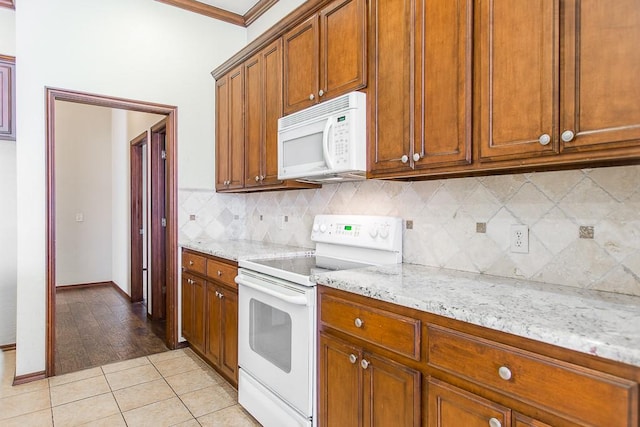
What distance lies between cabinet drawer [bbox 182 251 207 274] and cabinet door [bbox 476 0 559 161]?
2.19m

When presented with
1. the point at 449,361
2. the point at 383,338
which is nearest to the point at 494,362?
the point at 449,361

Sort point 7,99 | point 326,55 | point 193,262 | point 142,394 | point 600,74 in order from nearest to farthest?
point 600,74, point 326,55, point 142,394, point 7,99, point 193,262

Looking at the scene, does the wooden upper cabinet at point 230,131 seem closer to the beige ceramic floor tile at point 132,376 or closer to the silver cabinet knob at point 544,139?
the beige ceramic floor tile at point 132,376

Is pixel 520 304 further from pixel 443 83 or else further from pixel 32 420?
pixel 32 420

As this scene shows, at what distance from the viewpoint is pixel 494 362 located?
3.51 ft

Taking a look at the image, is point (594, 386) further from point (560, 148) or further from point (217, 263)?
point (217, 263)

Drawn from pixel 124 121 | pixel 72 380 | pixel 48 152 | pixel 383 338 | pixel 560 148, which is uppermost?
pixel 124 121

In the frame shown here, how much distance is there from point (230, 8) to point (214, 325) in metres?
2.84

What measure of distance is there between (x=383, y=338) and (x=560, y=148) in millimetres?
871

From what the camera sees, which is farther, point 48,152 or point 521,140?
point 48,152

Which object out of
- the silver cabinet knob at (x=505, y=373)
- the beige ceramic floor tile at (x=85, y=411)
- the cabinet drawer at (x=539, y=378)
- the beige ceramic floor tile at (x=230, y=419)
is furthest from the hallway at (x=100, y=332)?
the silver cabinet knob at (x=505, y=373)

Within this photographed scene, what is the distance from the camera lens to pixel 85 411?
231cm

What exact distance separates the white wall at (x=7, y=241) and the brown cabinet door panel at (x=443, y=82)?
11.3 ft

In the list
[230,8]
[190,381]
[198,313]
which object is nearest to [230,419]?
[190,381]
